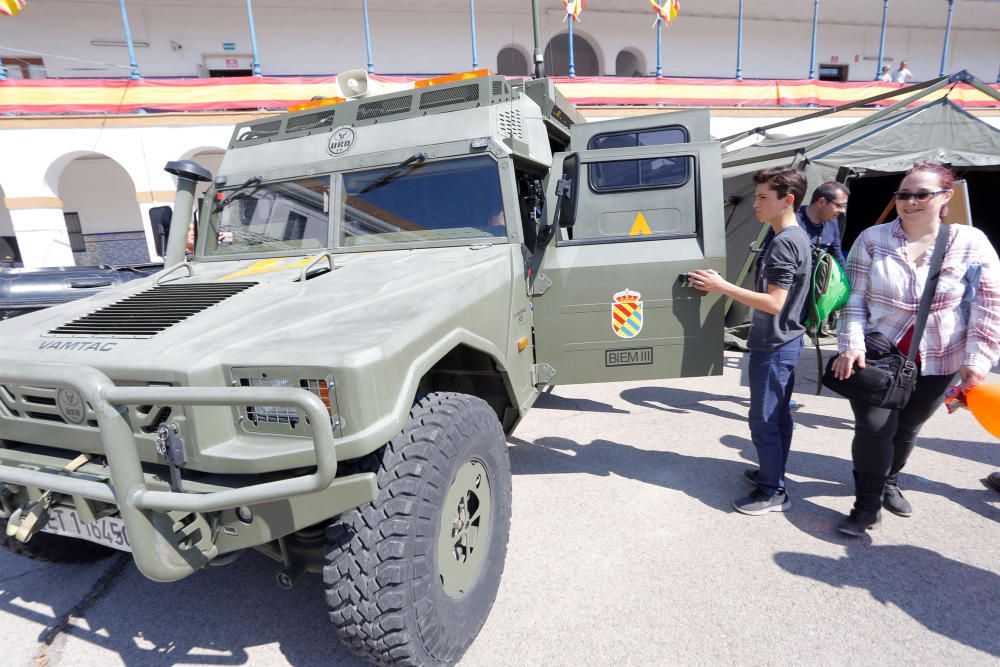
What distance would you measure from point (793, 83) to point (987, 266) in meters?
13.7

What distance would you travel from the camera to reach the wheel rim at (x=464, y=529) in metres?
1.98

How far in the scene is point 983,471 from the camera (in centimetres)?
343

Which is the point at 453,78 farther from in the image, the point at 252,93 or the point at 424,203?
the point at 252,93

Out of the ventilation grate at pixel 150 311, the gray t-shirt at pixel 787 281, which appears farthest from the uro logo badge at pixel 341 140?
the gray t-shirt at pixel 787 281

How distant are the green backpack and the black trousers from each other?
0.46 metres

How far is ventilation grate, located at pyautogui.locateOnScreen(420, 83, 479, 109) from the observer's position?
320 centimetres

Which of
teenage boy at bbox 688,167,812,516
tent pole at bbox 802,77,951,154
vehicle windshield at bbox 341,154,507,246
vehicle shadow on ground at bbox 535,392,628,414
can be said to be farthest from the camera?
vehicle shadow on ground at bbox 535,392,628,414

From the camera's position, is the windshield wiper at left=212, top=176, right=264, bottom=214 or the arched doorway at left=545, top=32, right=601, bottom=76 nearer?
the windshield wiper at left=212, top=176, right=264, bottom=214

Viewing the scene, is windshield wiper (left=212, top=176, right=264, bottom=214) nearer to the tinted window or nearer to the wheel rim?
the tinted window

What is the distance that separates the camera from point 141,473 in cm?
158

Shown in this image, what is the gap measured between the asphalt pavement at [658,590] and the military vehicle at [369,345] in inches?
13.5

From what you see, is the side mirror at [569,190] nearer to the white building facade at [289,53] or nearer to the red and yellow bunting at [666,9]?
the white building facade at [289,53]

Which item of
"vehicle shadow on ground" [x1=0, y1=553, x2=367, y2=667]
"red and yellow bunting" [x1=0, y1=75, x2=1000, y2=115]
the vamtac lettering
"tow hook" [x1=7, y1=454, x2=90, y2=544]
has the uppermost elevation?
"red and yellow bunting" [x1=0, y1=75, x2=1000, y2=115]

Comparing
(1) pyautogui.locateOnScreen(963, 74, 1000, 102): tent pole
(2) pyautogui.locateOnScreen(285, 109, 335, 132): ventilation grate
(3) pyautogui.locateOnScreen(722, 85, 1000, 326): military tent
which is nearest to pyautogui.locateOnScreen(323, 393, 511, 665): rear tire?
(2) pyautogui.locateOnScreen(285, 109, 335, 132): ventilation grate
